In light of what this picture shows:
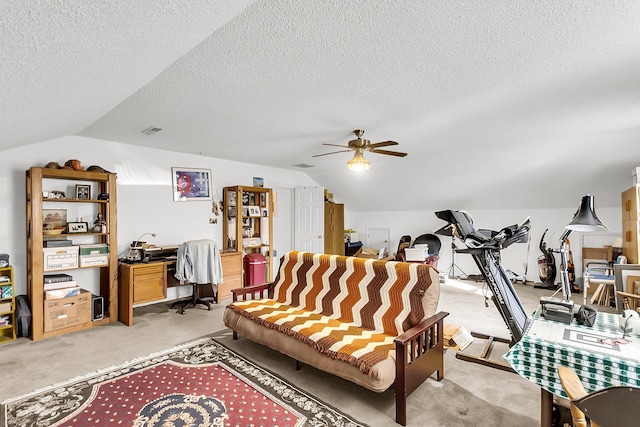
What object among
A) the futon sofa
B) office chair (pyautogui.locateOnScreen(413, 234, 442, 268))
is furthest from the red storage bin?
office chair (pyautogui.locateOnScreen(413, 234, 442, 268))

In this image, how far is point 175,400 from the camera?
2328 mm

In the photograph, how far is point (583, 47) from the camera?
2.01m

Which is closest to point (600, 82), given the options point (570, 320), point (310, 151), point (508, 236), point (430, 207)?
point (508, 236)

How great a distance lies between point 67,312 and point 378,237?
612 cm

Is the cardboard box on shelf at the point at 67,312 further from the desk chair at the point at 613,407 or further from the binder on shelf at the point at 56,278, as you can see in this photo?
the desk chair at the point at 613,407

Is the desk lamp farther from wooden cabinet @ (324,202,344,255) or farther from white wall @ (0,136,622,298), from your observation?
wooden cabinet @ (324,202,344,255)

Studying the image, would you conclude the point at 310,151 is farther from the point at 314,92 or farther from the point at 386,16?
the point at 386,16

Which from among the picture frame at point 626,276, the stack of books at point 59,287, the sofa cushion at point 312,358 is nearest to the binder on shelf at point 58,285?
the stack of books at point 59,287

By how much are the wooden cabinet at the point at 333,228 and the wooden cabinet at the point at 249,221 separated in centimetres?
151

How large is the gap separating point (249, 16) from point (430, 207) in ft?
19.9

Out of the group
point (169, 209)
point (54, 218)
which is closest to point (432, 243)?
point (169, 209)

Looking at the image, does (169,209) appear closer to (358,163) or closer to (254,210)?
(254,210)

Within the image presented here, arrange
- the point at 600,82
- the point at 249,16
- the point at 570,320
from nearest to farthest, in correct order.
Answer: the point at 249,16, the point at 570,320, the point at 600,82

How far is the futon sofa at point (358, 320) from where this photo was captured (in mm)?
2191
